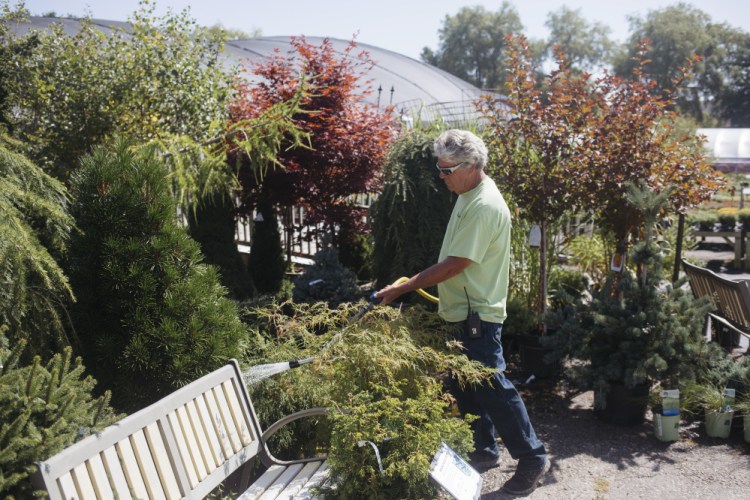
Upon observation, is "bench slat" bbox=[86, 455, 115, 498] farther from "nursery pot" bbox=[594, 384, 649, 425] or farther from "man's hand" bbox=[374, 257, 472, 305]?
"nursery pot" bbox=[594, 384, 649, 425]

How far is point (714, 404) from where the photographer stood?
467 centimetres

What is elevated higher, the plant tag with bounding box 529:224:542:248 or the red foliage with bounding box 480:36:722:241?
the red foliage with bounding box 480:36:722:241

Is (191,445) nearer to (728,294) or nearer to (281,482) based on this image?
(281,482)

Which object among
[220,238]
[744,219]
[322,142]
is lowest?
[744,219]

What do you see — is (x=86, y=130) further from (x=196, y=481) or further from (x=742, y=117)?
(x=742, y=117)

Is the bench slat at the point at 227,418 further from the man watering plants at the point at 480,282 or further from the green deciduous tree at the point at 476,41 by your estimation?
the green deciduous tree at the point at 476,41

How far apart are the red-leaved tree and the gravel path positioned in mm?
3016

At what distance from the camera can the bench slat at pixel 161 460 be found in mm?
2652

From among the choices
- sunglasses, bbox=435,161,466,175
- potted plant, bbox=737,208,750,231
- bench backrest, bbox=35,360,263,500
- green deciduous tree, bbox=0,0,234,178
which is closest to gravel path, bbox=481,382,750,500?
bench backrest, bbox=35,360,263,500

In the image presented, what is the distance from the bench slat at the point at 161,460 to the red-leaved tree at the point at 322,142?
4152 millimetres

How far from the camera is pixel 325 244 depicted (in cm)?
651

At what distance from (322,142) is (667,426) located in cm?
390

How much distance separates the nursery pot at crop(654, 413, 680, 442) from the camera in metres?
4.59

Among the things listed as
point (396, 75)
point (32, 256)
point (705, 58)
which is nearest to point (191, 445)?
point (32, 256)
